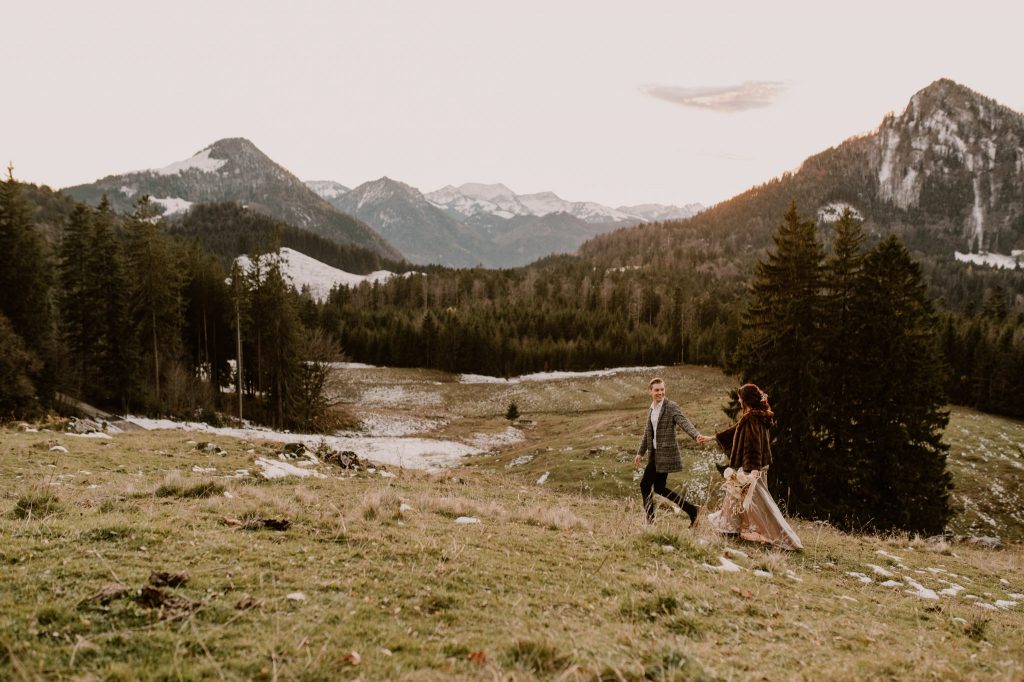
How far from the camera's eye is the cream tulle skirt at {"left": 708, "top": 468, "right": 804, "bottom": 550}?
10.4 metres

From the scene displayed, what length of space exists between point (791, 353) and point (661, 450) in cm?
1516

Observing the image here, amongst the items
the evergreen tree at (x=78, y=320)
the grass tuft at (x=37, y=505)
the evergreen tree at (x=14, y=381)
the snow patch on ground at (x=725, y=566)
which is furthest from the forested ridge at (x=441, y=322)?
the grass tuft at (x=37, y=505)

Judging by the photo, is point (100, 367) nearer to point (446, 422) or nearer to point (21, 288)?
point (21, 288)

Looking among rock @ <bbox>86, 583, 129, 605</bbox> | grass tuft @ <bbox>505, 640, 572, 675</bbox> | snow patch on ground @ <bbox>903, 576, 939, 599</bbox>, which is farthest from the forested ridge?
rock @ <bbox>86, 583, 129, 605</bbox>

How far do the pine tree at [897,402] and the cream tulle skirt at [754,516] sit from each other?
1430 centimetres

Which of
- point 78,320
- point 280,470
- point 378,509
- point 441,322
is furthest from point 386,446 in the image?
point 441,322

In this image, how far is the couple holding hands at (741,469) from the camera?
10445 millimetres

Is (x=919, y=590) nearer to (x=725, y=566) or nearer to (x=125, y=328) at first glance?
(x=725, y=566)

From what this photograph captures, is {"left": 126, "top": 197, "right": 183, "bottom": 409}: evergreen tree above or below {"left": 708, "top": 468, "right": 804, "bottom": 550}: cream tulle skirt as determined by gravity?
above

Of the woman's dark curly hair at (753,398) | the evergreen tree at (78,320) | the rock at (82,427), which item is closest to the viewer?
the woman's dark curly hair at (753,398)

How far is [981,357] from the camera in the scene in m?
71.0

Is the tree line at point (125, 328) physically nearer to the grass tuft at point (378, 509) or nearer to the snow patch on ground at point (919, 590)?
the grass tuft at point (378, 509)

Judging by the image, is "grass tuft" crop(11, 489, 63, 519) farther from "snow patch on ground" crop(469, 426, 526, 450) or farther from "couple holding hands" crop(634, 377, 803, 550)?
"snow patch on ground" crop(469, 426, 526, 450)

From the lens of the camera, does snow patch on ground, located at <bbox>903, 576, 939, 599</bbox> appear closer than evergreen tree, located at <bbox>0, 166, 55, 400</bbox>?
Yes
